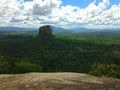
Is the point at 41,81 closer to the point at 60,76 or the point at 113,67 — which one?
the point at 60,76

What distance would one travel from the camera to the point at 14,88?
70.1 feet

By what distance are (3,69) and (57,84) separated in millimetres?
19495

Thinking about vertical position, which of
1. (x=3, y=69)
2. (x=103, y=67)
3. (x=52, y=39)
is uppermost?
(x=103, y=67)

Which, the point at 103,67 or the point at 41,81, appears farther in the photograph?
the point at 103,67

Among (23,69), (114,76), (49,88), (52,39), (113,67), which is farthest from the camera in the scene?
(52,39)

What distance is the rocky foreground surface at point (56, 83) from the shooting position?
2114cm

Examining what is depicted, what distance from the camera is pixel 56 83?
21.5 metres

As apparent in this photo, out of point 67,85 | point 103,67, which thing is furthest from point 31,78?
point 103,67

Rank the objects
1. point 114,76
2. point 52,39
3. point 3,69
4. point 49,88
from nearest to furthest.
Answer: point 49,88 < point 114,76 < point 3,69 < point 52,39

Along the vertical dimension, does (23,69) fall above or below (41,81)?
below

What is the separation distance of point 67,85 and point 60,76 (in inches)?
88.1

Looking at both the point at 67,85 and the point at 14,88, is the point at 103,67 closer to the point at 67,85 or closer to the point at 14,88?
the point at 67,85

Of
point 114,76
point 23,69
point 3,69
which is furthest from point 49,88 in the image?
point 3,69

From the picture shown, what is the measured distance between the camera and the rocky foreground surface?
2114 cm
